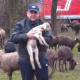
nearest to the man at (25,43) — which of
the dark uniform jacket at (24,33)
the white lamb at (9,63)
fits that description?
the dark uniform jacket at (24,33)

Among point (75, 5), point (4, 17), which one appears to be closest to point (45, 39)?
point (4, 17)

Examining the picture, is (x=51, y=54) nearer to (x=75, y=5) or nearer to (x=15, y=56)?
(x=15, y=56)

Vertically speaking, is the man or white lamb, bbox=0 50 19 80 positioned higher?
the man

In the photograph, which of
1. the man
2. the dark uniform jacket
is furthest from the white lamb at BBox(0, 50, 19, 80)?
the dark uniform jacket

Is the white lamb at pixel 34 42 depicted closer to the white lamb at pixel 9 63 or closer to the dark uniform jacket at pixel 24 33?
the dark uniform jacket at pixel 24 33

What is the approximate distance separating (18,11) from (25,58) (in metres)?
16.5

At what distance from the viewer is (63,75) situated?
9.73 metres

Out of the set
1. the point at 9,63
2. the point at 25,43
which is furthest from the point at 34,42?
the point at 9,63

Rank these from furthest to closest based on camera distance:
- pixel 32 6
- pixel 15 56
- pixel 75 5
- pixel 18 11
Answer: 1. pixel 75 5
2. pixel 18 11
3. pixel 15 56
4. pixel 32 6

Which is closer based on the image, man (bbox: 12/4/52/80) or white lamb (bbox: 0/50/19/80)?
man (bbox: 12/4/52/80)

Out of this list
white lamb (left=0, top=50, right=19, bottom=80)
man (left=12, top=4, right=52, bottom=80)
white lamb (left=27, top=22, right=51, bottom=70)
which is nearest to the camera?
white lamb (left=27, top=22, right=51, bottom=70)

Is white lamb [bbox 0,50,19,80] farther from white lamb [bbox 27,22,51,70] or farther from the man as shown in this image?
white lamb [bbox 27,22,51,70]

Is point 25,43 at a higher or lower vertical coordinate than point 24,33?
lower

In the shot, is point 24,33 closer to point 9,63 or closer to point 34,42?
point 34,42
